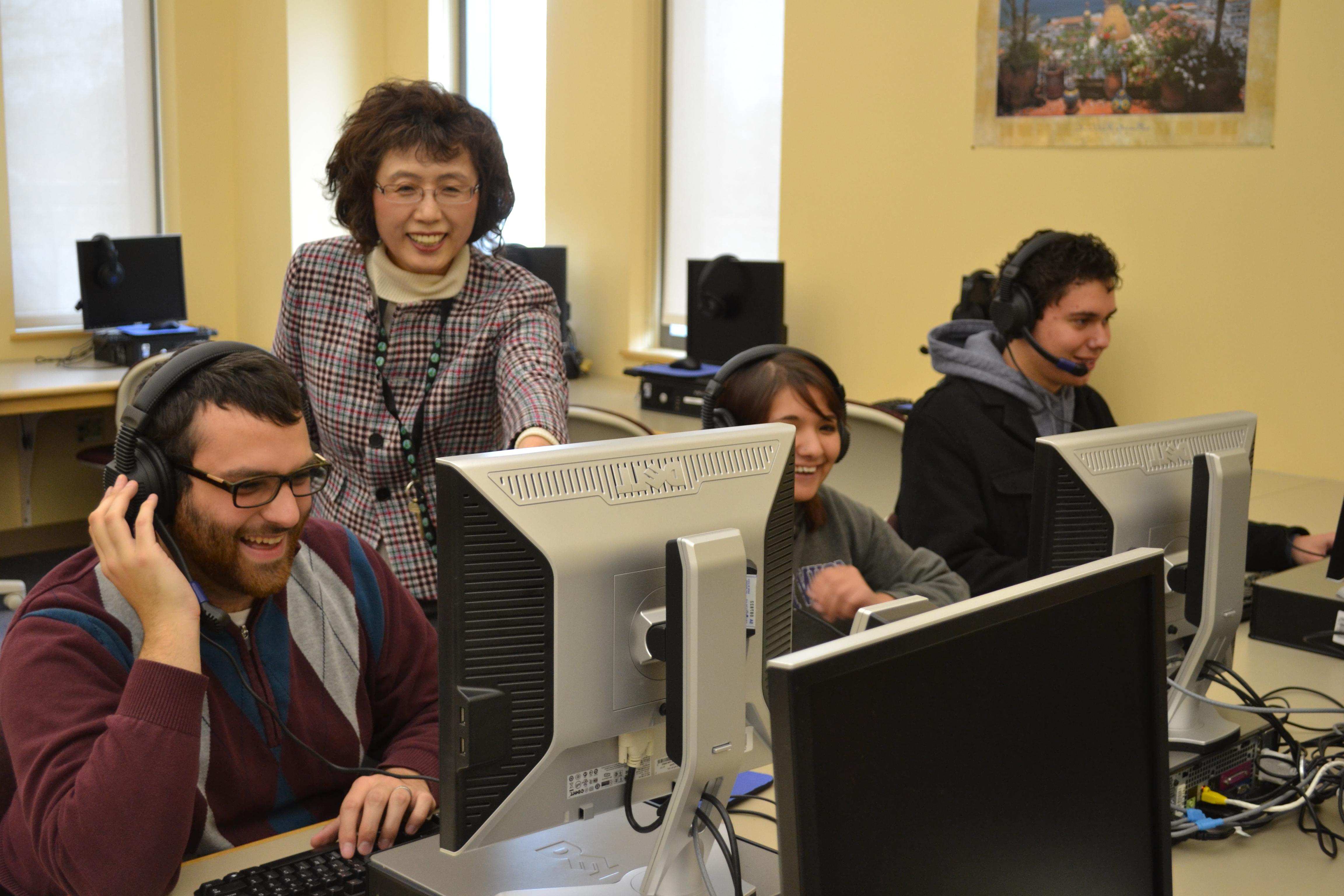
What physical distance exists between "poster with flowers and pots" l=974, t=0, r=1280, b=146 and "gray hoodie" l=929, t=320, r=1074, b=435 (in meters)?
0.92

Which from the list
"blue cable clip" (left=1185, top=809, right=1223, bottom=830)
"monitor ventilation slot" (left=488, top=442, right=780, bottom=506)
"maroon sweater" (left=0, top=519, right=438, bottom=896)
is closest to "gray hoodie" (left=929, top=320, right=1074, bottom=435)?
"blue cable clip" (left=1185, top=809, right=1223, bottom=830)

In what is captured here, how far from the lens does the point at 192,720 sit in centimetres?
114

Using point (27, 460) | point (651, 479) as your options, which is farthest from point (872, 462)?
point (27, 460)

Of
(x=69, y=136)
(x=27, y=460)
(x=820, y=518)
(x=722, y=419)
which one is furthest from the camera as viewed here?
(x=69, y=136)

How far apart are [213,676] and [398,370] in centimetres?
76

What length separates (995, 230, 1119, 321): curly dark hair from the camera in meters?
2.41

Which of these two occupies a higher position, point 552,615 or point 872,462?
point 552,615

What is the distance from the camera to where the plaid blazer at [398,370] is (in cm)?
192

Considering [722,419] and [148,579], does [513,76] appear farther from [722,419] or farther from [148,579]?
[148,579]

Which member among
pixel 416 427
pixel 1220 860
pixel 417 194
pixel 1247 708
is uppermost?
pixel 417 194

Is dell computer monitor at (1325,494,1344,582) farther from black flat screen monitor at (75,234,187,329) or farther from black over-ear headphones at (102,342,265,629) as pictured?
black flat screen monitor at (75,234,187,329)

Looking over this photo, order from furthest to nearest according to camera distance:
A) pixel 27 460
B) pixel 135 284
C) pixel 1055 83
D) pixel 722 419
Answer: pixel 27 460 → pixel 135 284 → pixel 1055 83 → pixel 722 419

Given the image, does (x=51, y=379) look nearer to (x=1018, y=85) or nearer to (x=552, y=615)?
(x=1018, y=85)

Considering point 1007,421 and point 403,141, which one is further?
point 1007,421
